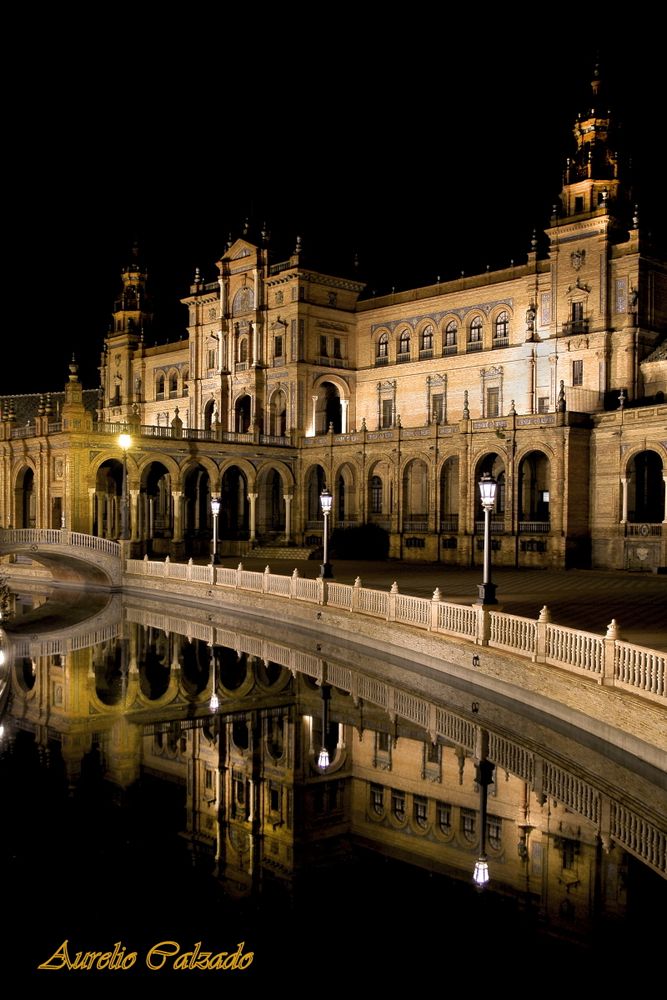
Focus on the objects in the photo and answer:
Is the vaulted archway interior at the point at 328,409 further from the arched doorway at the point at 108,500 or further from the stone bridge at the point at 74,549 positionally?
the stone bridge at the point at 74,549

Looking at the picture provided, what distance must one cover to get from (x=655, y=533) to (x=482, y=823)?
91.0 feet

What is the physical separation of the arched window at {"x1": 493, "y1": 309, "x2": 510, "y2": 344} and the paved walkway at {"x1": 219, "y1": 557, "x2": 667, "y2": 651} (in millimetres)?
14189

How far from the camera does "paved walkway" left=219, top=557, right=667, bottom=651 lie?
1972cm

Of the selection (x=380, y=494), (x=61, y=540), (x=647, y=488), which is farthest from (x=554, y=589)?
(x=380, y=494)

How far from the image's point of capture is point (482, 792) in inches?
470

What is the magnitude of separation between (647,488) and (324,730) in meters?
28.9

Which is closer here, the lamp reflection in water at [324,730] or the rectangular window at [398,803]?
the rectangular window at [398,803]

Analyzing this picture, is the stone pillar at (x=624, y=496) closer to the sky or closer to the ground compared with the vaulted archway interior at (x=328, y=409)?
closer to the ground

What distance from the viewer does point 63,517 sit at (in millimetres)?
43531

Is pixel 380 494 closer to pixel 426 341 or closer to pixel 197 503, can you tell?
pixel 426 341

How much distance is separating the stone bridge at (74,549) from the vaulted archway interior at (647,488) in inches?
889

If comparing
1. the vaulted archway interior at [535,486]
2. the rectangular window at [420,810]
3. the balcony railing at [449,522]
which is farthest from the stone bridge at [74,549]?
the rectangular window at [420,810]

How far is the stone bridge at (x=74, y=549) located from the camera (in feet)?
126

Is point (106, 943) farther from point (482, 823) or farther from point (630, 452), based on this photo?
point (630, 452)
